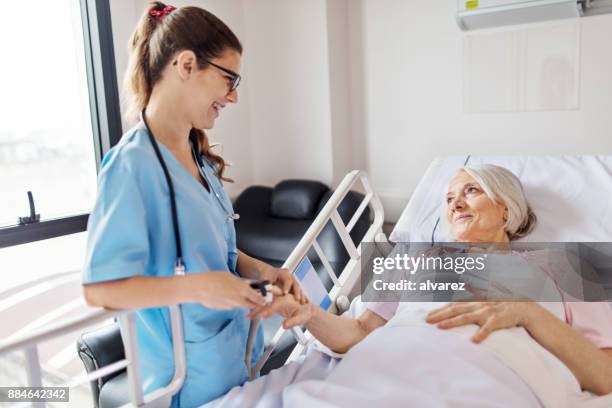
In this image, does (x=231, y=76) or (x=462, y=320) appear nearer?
(x=231, y=76)

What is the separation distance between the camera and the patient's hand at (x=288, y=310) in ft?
4.01

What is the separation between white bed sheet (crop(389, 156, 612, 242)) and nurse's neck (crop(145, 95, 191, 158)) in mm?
1027

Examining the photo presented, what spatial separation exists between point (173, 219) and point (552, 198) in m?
1.49

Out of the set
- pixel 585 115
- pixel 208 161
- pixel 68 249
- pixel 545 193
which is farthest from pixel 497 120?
pixel 68 249

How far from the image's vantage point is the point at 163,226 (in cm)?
109

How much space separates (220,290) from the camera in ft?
3.20

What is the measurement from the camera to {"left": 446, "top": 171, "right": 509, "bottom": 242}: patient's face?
1697 millimetres

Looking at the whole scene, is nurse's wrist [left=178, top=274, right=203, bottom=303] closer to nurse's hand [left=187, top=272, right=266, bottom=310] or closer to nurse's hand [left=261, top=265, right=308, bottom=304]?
nurse's hand [left=187, top=272, right=266, bottom=310]

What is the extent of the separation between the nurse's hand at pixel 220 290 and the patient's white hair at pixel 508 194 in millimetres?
1021

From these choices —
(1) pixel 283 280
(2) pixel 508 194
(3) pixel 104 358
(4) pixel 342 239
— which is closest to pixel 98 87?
(3) pixel 104 358

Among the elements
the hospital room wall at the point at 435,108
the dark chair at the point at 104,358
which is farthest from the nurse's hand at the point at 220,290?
the hospital room wall at the point at 435,108

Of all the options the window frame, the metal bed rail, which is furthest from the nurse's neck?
the window frame

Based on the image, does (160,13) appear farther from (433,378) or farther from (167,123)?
(433,378)

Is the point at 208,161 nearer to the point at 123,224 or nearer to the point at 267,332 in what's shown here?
the point at 123,224
